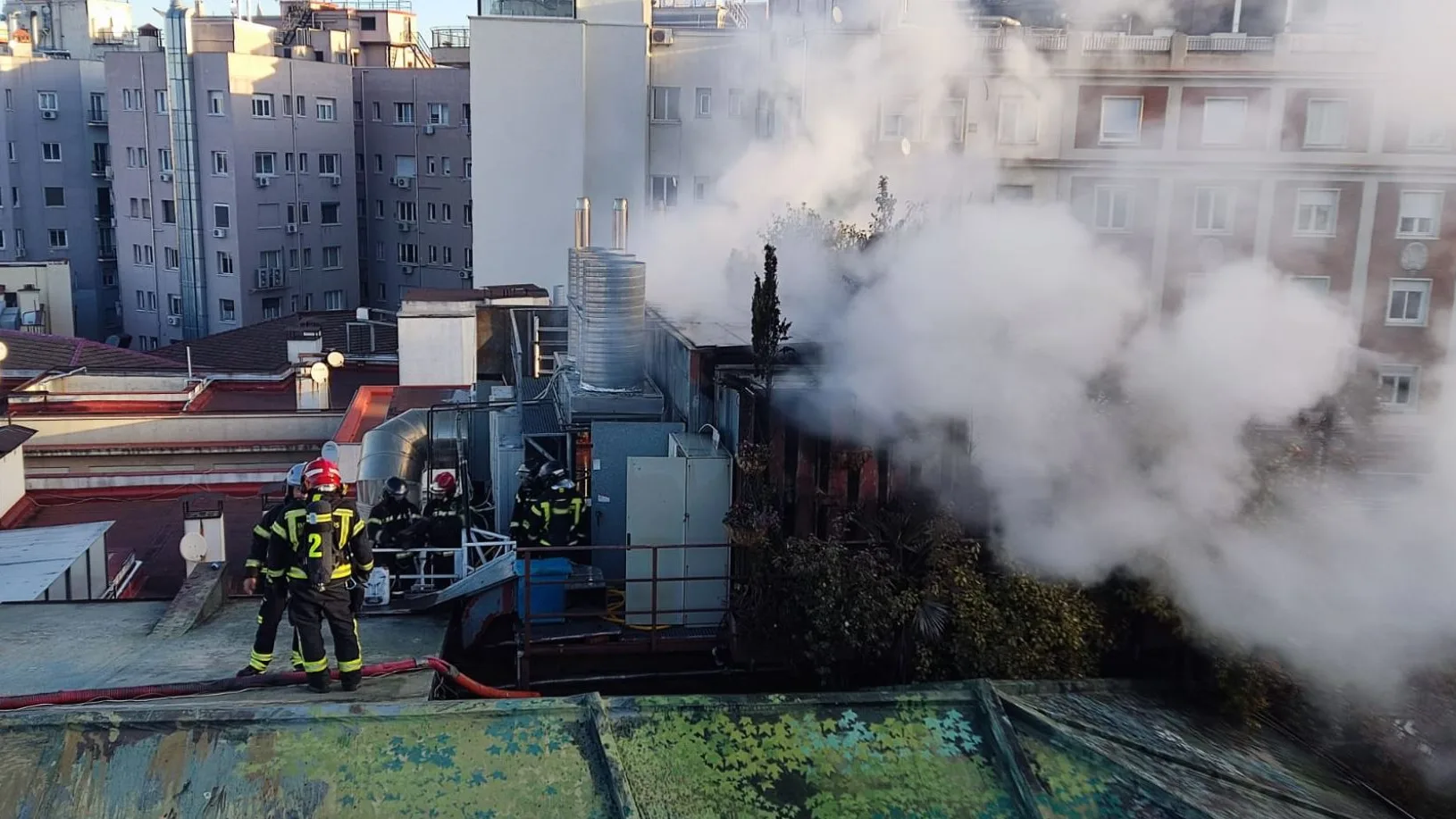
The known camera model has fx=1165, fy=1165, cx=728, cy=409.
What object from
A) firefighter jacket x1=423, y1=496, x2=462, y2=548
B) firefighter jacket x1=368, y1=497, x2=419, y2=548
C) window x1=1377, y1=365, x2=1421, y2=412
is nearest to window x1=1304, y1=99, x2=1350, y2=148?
window x1=1377, y1=365, x2=1421, y2=412

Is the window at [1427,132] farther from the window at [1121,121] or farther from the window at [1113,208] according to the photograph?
the window at [1121,121]

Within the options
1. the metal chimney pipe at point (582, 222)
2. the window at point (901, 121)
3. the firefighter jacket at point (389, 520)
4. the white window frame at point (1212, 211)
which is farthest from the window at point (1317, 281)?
the firefighter jacket at point (389, 520)

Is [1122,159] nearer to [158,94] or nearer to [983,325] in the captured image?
[983,325]

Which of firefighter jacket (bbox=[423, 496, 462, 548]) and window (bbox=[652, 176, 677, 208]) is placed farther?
window (bbox=[652, 176, 677, 208])

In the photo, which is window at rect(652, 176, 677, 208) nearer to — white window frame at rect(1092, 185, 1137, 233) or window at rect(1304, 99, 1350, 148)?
white window frame at rect(1092, 185, 1137, 233)

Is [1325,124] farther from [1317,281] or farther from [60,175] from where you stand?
[60,175]
